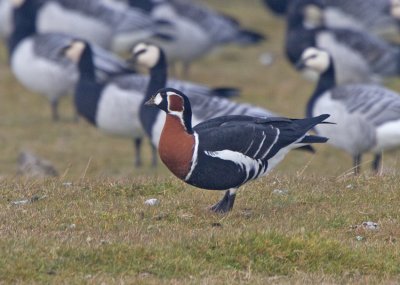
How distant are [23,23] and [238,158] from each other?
14.8 m

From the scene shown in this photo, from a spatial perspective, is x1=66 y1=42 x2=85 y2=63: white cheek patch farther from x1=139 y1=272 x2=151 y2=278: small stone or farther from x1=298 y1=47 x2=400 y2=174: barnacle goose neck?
x1=139 y1=272 x2=151 y2=278: small stone

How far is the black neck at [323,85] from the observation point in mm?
16844

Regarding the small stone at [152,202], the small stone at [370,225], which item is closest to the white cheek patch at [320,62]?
the small stone at [152,202]

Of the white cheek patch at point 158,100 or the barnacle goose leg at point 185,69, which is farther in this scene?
the barnacle goose leg at point 185,69

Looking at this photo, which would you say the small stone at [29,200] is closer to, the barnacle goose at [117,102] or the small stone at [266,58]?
the barnacle goose at [117,102]

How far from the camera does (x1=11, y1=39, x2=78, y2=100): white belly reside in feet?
71.9

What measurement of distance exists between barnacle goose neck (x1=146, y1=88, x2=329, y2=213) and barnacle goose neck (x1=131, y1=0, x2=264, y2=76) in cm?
1690

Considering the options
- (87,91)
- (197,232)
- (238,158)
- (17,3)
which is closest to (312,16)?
(17,3)

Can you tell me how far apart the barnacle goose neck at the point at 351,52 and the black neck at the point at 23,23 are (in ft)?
18.3

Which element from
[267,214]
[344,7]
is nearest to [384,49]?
[344,7]

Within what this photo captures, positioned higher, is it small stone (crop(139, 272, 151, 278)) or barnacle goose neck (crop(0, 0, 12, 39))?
small stone (crop(139, 272, 151, 278))

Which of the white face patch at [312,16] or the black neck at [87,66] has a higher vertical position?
the white face patch at [312,16]

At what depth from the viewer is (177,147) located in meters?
9.05

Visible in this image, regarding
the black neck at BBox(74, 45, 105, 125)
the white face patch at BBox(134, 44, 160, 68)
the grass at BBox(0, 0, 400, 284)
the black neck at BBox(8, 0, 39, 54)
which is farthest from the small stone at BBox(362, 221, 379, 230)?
the black neck at BBox(8, 0, 39, 54)
